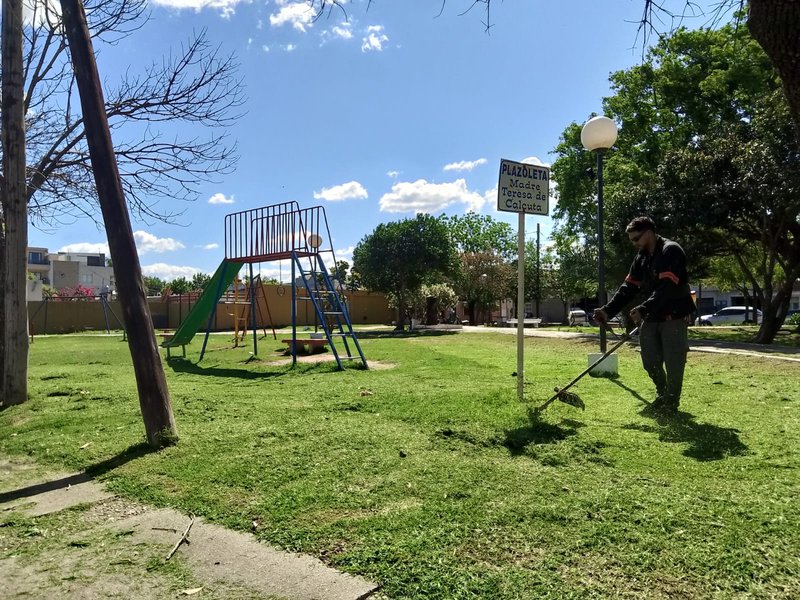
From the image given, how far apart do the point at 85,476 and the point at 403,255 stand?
24.2 meters

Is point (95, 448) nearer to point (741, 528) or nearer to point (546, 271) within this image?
point (741, 528)

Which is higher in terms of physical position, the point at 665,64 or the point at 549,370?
the point at 665,64

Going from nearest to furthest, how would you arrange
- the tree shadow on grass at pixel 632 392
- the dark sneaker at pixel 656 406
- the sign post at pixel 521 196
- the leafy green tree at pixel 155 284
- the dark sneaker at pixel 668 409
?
the dark sneaker at pixel 668 409 → the dark sneaker at pixel 656 406 → the sign post at pixel 521 196 → the tree shadow on grass at pixel 632 392 → the leafy green tree at pixel 155 284

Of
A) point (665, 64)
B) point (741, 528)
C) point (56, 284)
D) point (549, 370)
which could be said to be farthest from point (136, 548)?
point (56, 284)

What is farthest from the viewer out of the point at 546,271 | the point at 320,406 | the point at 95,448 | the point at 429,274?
the point at 546,271

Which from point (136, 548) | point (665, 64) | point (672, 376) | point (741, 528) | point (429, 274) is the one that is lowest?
point (136, 548)

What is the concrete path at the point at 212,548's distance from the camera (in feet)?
7.65

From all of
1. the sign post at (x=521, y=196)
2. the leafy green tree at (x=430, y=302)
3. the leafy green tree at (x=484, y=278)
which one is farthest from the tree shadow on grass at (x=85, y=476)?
the leafy green tree at (x=484, y=278)

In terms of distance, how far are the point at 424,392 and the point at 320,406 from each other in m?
1.28

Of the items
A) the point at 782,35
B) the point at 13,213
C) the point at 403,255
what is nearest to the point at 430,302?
the point at 403,255

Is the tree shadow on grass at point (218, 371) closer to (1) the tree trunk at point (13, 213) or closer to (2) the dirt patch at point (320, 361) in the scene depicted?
(2) the dirt patch at point (320, 361)

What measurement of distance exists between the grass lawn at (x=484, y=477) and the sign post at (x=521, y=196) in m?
0.69

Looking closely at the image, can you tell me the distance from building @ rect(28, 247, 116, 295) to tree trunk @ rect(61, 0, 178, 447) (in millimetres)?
58191

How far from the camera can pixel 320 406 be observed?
609cm
